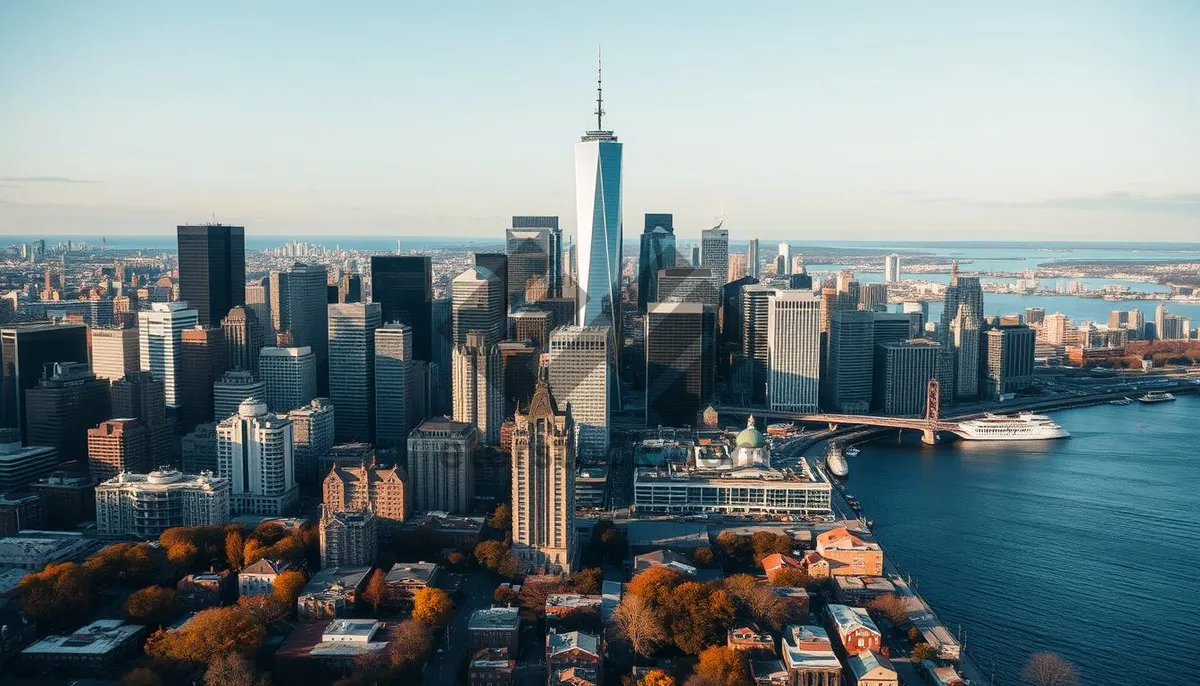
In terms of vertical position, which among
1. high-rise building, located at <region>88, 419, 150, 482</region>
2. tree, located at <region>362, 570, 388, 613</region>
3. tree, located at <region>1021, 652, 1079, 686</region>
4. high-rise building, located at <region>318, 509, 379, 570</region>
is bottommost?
tree, located at <region>1021, 652, 1079, 686</region>

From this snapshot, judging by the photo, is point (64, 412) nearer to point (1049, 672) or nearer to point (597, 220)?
point (597, 220)

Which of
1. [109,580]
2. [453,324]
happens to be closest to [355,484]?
[109,580]

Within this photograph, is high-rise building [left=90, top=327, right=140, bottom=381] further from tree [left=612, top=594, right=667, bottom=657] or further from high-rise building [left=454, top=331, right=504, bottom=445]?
tree [left=612, top=594, right=667, bottom=657]

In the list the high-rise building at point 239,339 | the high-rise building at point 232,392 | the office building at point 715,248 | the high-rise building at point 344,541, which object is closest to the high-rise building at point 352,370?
the high-rise building at point 239,339

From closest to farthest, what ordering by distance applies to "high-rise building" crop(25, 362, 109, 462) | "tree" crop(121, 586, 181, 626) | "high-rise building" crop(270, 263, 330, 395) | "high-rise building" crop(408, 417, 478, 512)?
"tree" crop(121, 586, 181, 626), "high-rise building" crop(408, 417, 478, 512), "high-rise building" crop(25, 362, 109, 462), "high-rise building" crop(270, 263, 330, 395)

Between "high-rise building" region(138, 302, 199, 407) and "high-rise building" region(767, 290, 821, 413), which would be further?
"high-rise building" region(767, 290, 821, 413)

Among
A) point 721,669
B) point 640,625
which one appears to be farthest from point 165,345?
point 721,669

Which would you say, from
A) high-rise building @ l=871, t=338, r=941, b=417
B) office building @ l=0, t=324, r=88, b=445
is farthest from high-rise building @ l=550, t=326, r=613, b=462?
office building @ l=0, t=324, r=88, b=445
